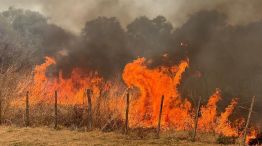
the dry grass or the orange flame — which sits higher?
the orange flame

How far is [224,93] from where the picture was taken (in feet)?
129

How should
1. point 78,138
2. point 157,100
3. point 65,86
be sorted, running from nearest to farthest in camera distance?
point 78,138 < point 157,100 < point 65,86

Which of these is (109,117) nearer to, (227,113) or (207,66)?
(227,113)

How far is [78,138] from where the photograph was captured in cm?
2420

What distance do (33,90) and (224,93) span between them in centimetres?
1708

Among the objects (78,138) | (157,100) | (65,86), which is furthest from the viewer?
(65,86)

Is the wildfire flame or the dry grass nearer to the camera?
the dry grass

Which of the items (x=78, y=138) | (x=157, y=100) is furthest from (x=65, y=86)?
(x=78, y=138)

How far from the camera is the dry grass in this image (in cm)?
2270

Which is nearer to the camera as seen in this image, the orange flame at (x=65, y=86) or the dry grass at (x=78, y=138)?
the dry grass at (x=78, y=138)

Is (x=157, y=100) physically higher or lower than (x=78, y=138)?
higher

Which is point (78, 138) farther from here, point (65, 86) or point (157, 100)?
point (65, 86)

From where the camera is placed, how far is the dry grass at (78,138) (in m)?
22.7

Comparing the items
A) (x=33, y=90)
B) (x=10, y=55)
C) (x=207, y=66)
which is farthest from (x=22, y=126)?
(x=10, y=55)
